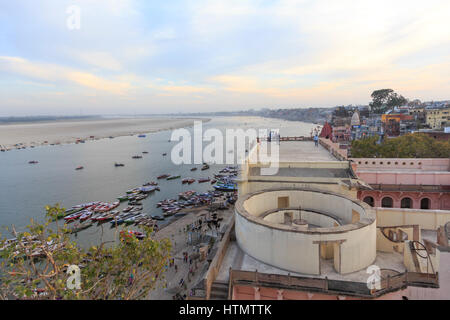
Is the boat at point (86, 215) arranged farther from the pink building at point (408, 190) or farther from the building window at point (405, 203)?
the building window at point (405, 203)

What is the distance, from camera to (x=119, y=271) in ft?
31.0

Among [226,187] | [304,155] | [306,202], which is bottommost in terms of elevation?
[226,187]

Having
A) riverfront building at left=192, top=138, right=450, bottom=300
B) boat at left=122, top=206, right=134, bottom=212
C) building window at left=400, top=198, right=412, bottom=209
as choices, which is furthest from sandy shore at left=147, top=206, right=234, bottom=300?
building window at left=400, top=198, right=412, bottom=209

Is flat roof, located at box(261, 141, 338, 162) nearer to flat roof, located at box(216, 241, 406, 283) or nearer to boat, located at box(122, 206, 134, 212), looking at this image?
flat roof, located at box(216, 241, 406, 283)

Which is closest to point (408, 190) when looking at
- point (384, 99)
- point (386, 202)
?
point (386, 202)

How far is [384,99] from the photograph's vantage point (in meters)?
107

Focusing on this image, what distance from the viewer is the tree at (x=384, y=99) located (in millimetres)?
102188

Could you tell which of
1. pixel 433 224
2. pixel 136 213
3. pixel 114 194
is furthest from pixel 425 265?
pixel 114 194

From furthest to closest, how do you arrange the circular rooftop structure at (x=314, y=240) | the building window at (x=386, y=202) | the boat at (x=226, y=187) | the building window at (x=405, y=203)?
the boat at (x=226, y=187) → the building window at (x=386, y=202) → the building window at (x=405, y=203) → the circular rooftop structure at (x=314, y=240)

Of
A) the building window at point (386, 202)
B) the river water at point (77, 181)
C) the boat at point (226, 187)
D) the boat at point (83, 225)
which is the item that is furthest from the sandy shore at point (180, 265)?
the building window at point (386, 202)

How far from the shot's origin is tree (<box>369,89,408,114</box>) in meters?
102

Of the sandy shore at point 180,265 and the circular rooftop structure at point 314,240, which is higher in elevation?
the circular rooftop structure at point 314,240

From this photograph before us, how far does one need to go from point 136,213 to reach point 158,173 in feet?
80.4

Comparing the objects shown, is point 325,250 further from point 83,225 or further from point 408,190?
point 83,225
